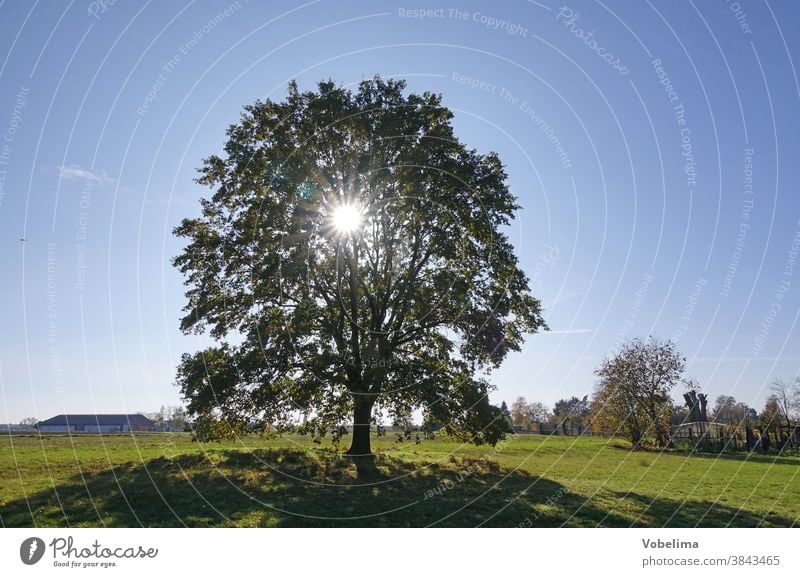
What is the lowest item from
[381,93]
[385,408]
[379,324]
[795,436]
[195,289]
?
[795,436]

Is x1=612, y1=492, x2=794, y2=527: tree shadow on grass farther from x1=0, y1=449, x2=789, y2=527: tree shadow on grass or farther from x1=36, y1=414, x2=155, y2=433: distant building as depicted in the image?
x1=36, y1=414, x2=155, y2=433: distant building

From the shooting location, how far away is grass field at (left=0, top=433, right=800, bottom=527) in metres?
16.5

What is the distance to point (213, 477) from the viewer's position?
75.3 feet

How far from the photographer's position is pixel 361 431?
3039 cm

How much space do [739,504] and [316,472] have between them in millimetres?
17578

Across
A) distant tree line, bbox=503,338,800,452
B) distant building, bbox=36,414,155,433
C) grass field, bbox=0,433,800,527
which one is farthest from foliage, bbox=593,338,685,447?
distant building, bbox=36,414,155,433

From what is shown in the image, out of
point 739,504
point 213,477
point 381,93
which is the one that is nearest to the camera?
point 739,504

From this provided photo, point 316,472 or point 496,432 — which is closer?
point 316,472

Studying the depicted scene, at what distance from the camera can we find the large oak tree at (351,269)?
27.3 meters

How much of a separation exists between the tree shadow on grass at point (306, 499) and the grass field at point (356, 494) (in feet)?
0.17

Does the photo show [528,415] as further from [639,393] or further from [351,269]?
[351,269]

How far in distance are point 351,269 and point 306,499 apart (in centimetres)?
1389

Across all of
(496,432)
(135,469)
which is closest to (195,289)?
(135,469)
